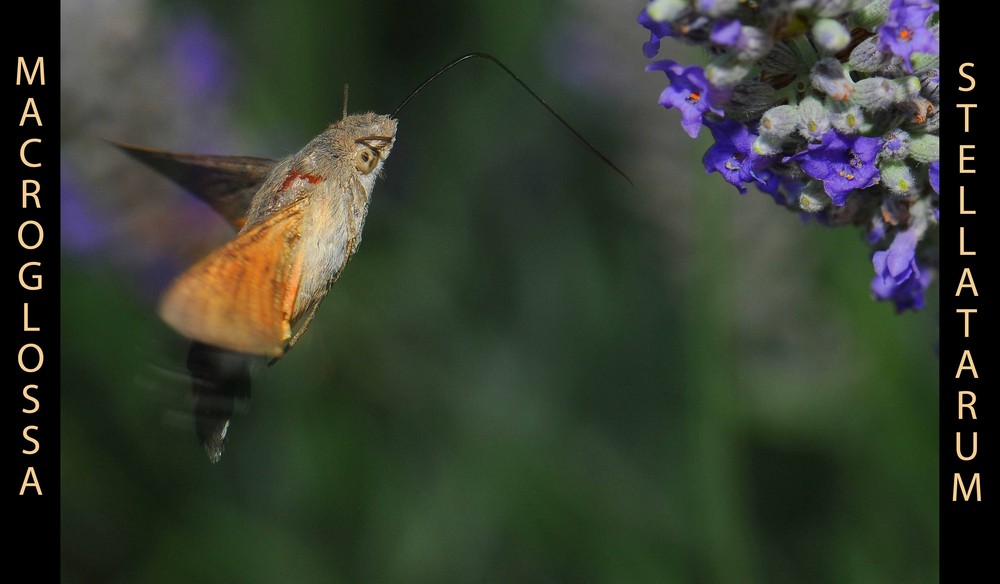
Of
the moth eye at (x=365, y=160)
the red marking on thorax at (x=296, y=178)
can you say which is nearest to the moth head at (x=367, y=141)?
the moth eye at (x=365, y=160)

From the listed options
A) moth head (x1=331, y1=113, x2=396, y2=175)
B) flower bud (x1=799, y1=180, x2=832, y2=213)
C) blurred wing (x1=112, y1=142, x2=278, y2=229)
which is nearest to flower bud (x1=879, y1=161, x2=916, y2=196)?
flower bud (x1=799, y1=180, x2=832, y2=213)

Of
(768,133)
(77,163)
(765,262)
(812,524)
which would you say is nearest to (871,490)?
(812,524)

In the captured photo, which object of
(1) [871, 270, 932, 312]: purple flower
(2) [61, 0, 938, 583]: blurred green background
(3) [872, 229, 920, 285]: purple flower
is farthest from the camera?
(2) [61, 0, 938, 583]: blurred green background

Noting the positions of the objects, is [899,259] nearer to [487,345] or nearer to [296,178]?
[296,178]

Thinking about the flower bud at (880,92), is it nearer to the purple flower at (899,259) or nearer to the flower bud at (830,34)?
the flower bud at (830,34)

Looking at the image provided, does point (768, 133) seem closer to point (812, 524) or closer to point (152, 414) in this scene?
point (812, 524)

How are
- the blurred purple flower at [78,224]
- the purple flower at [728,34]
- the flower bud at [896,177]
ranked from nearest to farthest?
the purple flower at [728,34], the flower bud at [896,177], the blurred purple flower at [78,224]

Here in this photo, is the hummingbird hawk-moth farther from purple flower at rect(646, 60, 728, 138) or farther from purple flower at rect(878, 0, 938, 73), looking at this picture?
purple flower at rect(878, 0, 938, 73)
